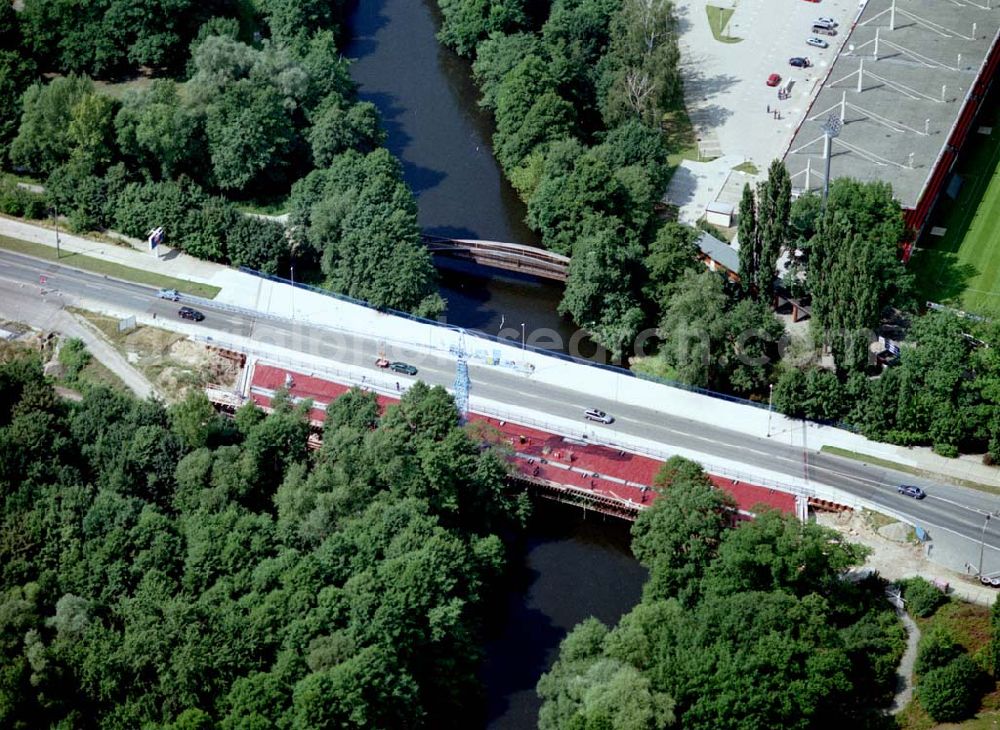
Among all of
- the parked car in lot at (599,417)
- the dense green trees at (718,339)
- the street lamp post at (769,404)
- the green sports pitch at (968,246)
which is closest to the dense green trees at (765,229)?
the dense green trees at (718,339)

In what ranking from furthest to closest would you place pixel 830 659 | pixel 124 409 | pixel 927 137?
pixel 927 137, pixel 124 409, pixel 830 659

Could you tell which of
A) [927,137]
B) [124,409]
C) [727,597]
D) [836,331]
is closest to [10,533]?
[124,409]

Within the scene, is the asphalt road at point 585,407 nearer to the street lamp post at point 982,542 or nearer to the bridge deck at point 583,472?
the street lamp post at point 982,542

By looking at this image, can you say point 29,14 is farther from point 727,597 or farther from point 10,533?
point 727,597

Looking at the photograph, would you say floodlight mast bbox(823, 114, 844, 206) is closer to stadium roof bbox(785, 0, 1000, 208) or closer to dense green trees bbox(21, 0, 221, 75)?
stadium roof bbox(785, 0, 1000, 208)

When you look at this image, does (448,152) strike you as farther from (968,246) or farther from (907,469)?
(907,469)

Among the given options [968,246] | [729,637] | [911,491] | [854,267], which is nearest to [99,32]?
[854,267]
